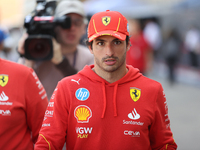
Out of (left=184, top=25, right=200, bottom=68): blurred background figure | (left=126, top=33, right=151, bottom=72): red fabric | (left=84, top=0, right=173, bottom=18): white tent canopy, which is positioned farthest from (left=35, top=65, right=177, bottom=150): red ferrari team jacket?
(left=84, top=0, right=173, bottom=18): white tent canopy

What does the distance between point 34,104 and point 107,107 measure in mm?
662

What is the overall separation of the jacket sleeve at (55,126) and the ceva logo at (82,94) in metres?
0.11

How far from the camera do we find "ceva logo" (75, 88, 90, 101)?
2479mm

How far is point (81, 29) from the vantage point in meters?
3.87

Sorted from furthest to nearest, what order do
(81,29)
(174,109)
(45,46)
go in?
(174,109) < (81,29) < (45,46)

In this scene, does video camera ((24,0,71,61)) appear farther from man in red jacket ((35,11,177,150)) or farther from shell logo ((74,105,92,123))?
shell logo ((74,105,92,123))

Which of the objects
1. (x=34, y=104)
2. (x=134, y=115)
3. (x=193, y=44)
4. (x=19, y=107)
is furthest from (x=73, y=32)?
(x=193, y=44)

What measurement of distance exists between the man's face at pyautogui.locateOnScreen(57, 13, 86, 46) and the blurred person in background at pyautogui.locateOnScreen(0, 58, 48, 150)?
1.01 meters

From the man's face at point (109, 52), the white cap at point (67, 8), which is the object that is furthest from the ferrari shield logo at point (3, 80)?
the white cap at point (67, 8)

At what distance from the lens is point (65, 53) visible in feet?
12.6

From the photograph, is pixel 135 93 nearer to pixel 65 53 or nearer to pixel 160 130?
pixel 160 130

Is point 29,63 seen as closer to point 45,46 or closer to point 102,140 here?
point 45,46

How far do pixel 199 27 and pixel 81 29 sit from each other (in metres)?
9.78

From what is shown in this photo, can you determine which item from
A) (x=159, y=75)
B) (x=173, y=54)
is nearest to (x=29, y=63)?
(x=173, y=54)
